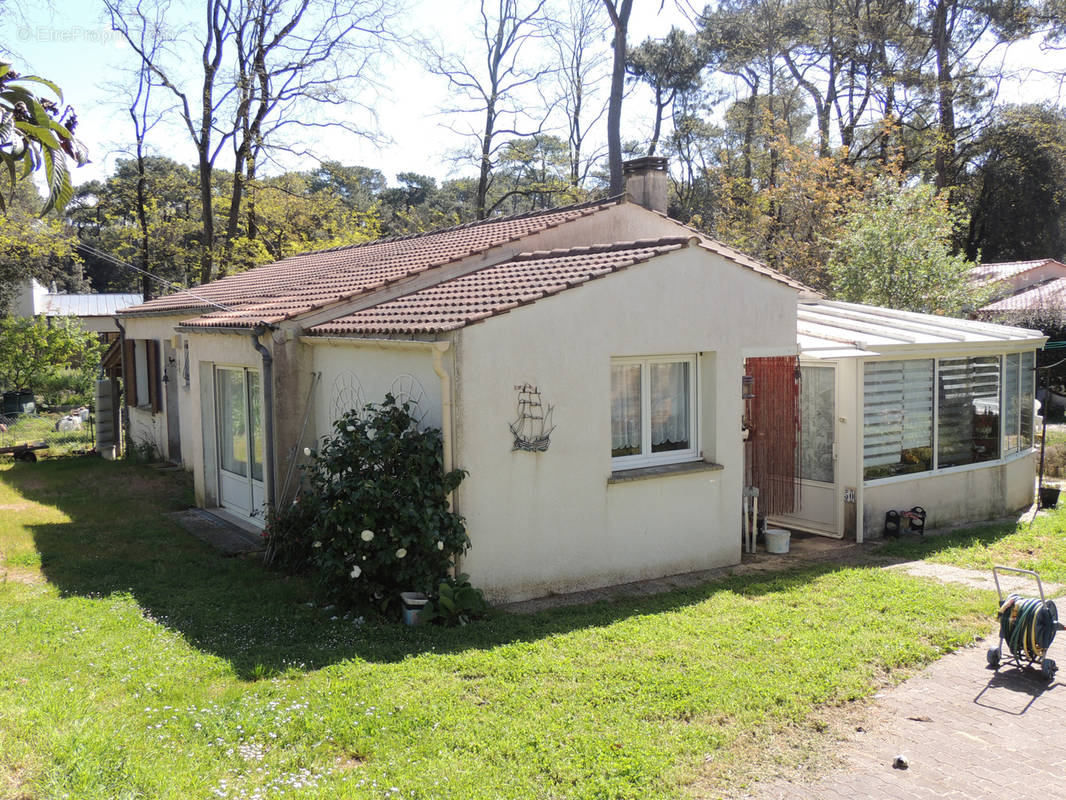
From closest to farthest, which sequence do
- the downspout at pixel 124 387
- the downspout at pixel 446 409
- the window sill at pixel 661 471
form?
the downspout at pixel 446 409 → the window sill at pixel 661 471 → the downspout at pixel 124 387

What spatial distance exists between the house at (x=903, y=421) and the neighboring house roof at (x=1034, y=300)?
17567mm

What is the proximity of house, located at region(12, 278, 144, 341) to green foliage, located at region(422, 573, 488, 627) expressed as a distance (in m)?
36.2

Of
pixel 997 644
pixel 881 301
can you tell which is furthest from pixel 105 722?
pixel 881 301

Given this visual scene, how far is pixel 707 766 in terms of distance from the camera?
5.04 metres

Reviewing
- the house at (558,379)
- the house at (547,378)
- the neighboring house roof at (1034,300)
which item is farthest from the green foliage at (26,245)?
the neighboring house roof at (1034,300)

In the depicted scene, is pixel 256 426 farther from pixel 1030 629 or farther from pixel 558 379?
pixel 1030 629

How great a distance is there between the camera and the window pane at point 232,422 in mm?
11258

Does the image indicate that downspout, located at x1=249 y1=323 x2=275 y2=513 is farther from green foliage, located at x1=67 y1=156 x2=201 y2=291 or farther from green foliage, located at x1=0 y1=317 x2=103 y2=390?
green foliage, located at x1=0 y1=317 x2=103 y2=390

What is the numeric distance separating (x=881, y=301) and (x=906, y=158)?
17.9 metres

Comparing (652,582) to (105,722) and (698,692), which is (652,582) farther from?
(105,722)

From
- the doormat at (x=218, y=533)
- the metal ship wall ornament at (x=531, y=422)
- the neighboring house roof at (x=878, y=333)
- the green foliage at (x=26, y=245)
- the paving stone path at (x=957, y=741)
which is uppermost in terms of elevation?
the green foliage at (x=26, y=245)

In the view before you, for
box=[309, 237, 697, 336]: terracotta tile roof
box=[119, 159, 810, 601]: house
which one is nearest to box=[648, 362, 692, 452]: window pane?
box=[119, 159, 810, 601]: house

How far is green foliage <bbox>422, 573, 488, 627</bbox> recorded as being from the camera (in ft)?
24.6

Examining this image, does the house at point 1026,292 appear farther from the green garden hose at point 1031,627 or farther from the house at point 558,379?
the green garden hose at point 1031,627
